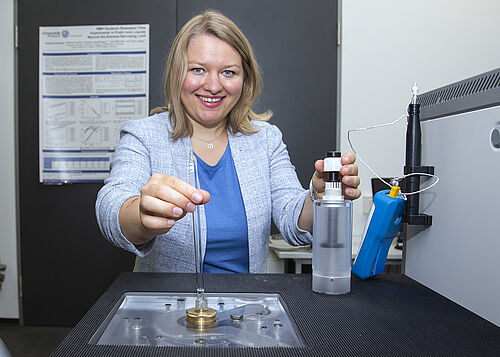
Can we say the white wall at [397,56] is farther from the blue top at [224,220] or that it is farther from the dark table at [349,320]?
the dark table at [349,320]

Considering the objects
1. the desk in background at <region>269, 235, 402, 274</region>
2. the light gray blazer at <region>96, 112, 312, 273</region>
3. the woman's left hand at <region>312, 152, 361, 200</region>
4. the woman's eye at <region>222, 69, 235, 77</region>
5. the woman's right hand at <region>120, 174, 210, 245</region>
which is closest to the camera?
the woman's right hand at <region>120, 174, 210, 245</region>

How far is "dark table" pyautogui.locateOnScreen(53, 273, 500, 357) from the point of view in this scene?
0.53 meters

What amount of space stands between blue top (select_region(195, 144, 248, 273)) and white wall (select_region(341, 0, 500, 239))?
1290 mm

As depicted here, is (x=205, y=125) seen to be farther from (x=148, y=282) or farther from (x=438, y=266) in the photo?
(x=438, y=266)

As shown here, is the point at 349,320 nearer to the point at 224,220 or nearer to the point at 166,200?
the point at 166,200

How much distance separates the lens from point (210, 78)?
1220 millimetres

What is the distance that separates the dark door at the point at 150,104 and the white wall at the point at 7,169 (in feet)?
0.19

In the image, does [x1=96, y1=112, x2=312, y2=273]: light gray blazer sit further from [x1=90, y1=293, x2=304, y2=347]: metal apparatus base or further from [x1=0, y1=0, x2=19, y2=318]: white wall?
[x1=0, y1=0, x2=19, y2=318]: white wall

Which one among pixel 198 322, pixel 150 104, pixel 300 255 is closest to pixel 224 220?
pixel 198 322

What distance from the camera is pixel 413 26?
2.38m

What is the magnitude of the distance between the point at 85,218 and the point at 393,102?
1.81 m

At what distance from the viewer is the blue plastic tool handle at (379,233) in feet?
2.75

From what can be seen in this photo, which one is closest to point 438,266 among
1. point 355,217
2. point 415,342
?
point 415,342

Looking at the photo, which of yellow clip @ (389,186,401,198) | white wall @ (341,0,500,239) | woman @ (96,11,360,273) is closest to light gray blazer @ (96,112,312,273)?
woman @ (96,11,360,273)
